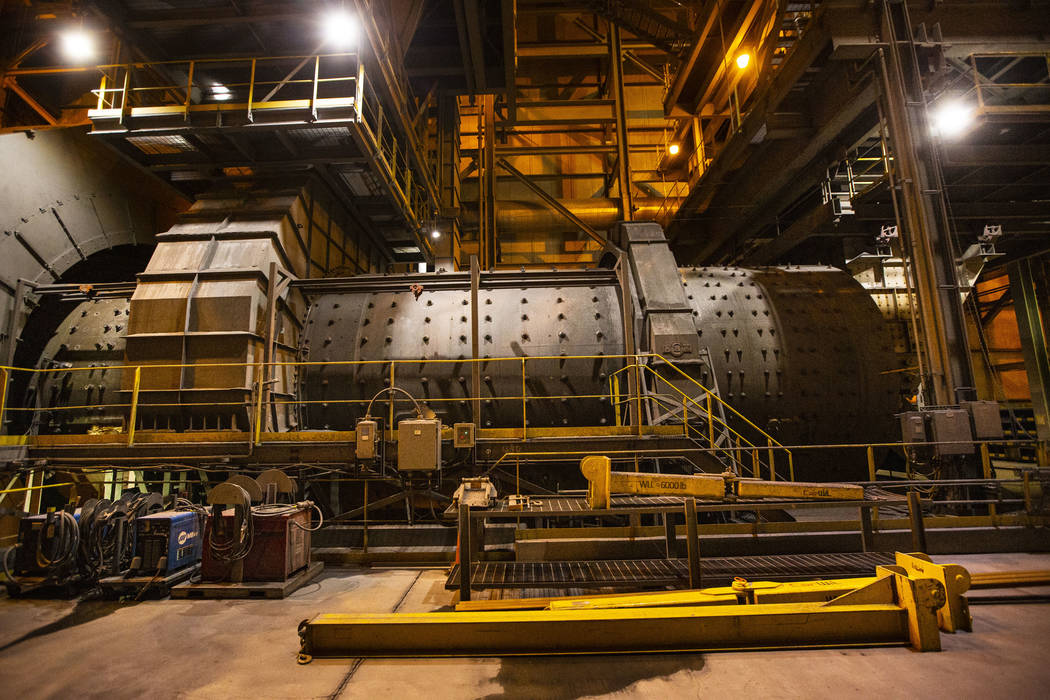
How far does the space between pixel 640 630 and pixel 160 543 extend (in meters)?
5.54

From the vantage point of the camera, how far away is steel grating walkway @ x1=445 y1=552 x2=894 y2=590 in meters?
4.59

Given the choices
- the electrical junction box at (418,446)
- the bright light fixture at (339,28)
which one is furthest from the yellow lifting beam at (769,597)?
the bright light fixture at (339,28)

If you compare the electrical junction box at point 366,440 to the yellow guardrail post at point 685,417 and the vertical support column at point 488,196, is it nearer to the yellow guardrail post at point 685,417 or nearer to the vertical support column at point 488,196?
the yellow guardrail post at point 685,417

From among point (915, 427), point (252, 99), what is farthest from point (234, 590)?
point (915, 427)

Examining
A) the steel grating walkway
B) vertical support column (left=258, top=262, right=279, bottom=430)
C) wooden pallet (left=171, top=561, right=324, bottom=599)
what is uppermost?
vertical support column (left=258, top=262, right=279, bottom=430)

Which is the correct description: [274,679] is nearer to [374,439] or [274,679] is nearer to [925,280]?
[374,439]

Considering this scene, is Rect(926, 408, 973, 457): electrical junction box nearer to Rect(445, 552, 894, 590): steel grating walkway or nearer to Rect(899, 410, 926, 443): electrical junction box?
Rect(899, 410, 926, 443): electrical junction box

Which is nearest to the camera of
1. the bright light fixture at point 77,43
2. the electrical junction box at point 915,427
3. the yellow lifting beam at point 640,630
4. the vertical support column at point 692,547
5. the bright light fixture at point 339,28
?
the yellow lifting beam at point 640,630

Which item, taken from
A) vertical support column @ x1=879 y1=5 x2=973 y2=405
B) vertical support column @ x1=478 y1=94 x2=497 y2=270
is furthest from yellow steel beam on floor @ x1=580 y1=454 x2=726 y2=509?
vertical support column @ x1=478 y1=94 x2=497 y2=270

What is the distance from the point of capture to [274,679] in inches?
135

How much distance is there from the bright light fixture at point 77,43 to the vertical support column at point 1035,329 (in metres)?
21.0

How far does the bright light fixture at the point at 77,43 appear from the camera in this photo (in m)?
7.96

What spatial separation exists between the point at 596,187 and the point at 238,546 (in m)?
18.0

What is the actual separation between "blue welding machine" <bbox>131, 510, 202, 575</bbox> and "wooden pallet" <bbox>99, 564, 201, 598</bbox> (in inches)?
4.3
